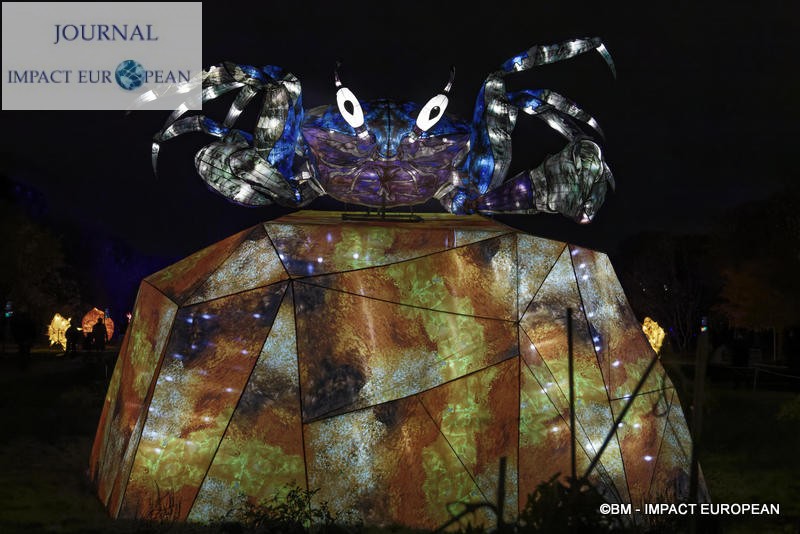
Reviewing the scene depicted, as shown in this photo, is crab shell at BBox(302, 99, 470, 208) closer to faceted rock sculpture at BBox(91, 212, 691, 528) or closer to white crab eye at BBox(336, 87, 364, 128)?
white crab eye at BBox(336, 87, 364, 128)

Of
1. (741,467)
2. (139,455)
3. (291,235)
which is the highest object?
(291,235)

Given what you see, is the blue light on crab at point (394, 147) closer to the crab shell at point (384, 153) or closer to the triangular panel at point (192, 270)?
the crab shell at point (384, 153)

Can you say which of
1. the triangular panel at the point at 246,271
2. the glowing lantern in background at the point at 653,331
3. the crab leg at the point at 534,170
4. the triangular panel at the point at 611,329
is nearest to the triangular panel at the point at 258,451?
the triangular panel at the point at 246,271

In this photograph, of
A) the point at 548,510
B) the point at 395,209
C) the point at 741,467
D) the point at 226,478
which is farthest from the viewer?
the point at 741,467

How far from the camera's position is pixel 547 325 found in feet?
28.6

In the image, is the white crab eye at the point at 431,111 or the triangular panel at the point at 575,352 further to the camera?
the white crab eye at the point at 431,111

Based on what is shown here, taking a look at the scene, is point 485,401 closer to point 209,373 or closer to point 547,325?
point 547,325

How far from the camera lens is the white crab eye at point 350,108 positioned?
8836mm

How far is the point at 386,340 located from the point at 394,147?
2.11 meters

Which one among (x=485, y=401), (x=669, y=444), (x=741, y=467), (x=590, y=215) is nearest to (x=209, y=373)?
(x=485, y=401)

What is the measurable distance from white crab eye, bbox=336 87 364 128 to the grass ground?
437cm

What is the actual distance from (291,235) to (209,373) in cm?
165

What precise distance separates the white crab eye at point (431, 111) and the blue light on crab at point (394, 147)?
0.01 metres

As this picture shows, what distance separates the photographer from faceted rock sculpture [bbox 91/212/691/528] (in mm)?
8250
